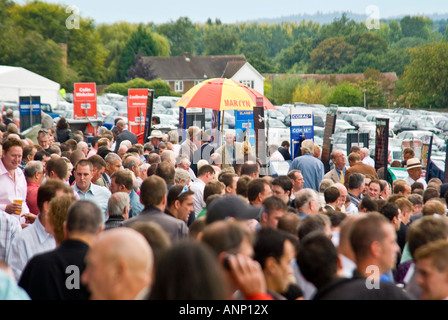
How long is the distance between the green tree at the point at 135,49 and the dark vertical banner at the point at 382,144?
73.0m

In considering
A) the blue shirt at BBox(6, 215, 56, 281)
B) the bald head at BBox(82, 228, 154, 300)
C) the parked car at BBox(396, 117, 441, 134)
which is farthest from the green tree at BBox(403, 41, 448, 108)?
the bald head at BBox(82, 228, 154, 300)

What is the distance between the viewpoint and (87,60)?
8200 centimetres

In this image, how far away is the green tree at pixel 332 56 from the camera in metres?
102

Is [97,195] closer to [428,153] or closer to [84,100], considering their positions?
[428,153]

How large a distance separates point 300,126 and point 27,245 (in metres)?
9.70

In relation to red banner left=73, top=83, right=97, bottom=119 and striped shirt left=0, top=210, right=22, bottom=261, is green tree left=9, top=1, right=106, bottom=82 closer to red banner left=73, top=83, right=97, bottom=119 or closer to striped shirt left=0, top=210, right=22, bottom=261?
red banner left=73, top=83, right=97, bottom=119

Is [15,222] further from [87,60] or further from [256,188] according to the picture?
[87,60]

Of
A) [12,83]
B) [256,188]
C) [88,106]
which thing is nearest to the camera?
[256,188]

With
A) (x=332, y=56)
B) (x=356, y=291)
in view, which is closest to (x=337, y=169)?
(x=356, y=291)

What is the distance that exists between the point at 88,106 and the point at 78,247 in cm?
2351

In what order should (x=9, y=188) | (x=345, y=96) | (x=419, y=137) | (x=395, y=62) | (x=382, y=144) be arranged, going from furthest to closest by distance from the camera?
(x=395, y=62), (x=345, y=96), (x=419, y=137), (x=382, y=144), (x=9, y=188)

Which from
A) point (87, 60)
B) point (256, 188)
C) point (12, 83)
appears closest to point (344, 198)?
point (256, 188)

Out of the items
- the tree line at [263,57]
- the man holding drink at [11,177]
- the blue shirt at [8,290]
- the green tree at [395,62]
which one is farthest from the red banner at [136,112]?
the green tree at [395,62]

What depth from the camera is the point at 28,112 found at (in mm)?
19766
